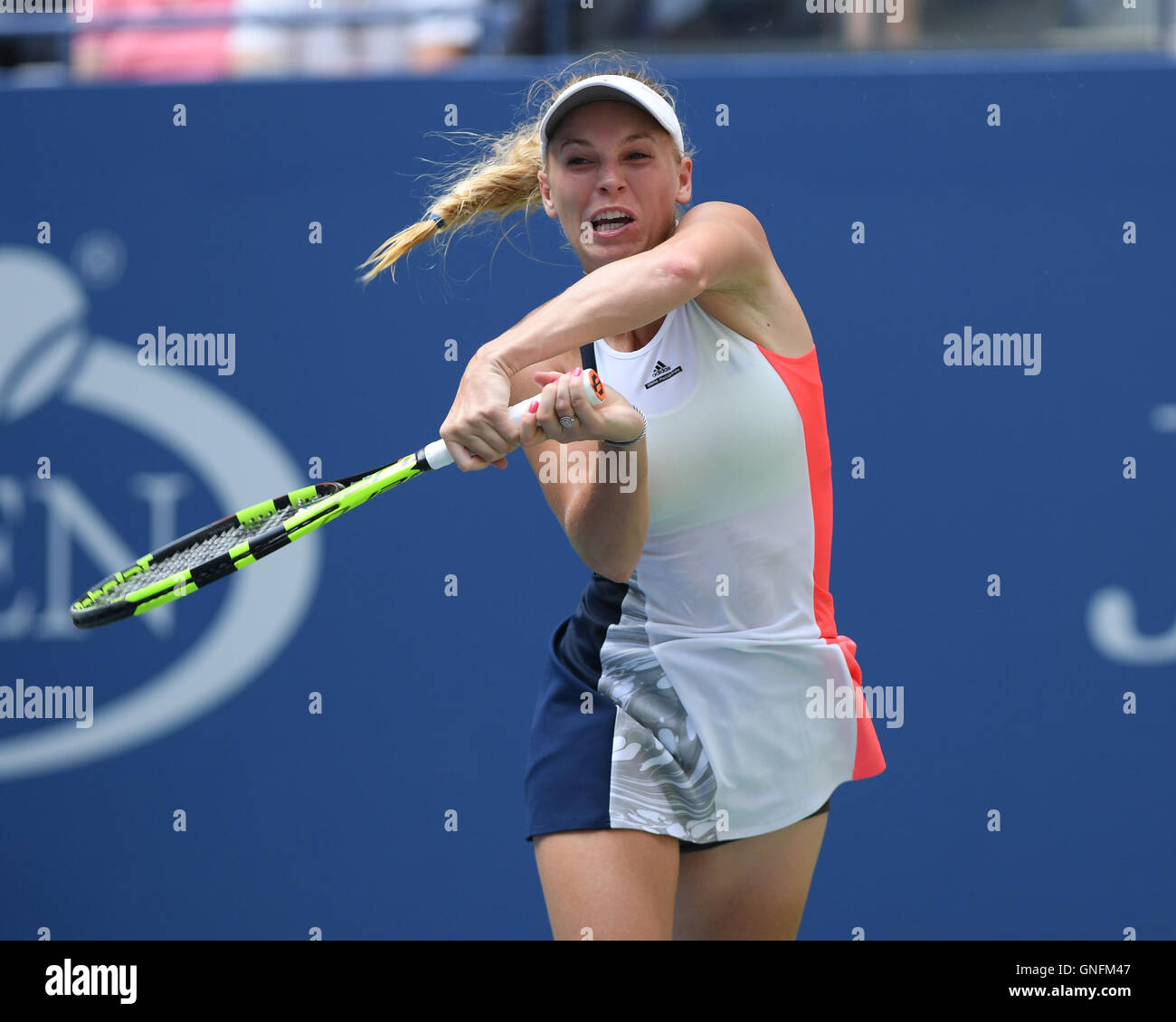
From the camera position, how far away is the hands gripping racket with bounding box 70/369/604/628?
7.66 feet

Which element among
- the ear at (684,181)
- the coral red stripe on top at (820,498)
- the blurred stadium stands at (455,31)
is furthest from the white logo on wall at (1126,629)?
the ear at (684,181)

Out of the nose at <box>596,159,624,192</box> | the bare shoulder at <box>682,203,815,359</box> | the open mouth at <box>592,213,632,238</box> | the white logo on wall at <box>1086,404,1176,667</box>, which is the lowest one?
the white logo on wall at <box>1086,404,1176,667</box>

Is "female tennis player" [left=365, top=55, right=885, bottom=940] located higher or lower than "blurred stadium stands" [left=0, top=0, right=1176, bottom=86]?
lower

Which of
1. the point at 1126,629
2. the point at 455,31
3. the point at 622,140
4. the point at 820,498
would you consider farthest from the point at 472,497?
the point at 1126,629

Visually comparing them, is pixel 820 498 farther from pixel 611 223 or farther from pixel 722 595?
pixel 611 223

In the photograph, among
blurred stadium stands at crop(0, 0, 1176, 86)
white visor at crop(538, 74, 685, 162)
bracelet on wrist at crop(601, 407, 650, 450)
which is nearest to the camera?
bracelet on wrist at crop(601, 407, 650, 450)

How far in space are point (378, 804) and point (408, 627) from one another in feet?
1.63

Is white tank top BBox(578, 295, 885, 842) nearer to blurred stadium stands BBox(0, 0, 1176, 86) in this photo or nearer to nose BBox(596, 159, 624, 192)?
nose BBox(596, 159, 624, 192)

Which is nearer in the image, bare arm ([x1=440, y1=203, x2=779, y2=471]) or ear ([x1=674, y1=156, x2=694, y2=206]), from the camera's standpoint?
bare arm ([x1=440, y1=203, x2=779, y2=471])

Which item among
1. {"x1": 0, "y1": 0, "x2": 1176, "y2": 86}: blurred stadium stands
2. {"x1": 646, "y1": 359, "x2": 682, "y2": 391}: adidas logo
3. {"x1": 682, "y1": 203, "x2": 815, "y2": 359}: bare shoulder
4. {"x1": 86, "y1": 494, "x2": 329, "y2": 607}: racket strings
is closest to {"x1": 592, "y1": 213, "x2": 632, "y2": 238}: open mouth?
{"x1": 682, "y1": 203, "x2": 815, "y2": 359}: bare shoulder

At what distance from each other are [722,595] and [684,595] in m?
0.07

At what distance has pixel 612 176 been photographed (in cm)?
230

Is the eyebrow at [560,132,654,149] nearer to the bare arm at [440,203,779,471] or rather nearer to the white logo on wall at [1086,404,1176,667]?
the bare arm at [440,203,779,471]

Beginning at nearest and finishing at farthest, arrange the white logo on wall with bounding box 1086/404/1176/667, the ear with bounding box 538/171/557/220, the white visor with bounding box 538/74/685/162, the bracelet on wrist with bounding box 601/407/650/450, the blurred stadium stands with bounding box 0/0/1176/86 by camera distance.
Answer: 1. the bracelet on wrist with bounding box 601/407/650/450
2. the white visor with bounding box 538/74/685/162
3. the ear with bounding box 538/171/557/220
4. the white logo on wall with bounding box 1086/404/1176/667
5. the blurred stadium stands with bounding box 0/0/1176/86
